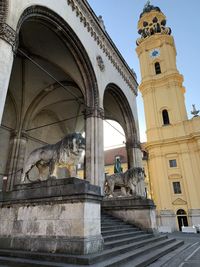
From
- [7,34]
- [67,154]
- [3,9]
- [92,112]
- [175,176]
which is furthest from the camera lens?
[175,176]

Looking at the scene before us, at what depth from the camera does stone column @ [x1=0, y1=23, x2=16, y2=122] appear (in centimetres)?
501

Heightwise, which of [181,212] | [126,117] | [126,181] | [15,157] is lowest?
[181,212]

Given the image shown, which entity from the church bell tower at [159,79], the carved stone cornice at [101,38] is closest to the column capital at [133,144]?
the carved stone cornice at [101,38]

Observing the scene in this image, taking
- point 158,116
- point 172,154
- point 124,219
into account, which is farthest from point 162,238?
point 158,116

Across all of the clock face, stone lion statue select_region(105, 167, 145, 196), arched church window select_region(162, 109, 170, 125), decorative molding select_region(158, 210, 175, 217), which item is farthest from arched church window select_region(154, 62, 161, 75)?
stone lion statue select_region(105, 167, 145, 196)

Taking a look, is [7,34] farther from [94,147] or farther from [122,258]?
[122,258]

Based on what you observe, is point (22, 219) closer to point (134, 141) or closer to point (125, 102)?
point (134, 141)

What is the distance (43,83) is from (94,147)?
6.71m

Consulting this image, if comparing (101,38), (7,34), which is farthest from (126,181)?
(101,38)

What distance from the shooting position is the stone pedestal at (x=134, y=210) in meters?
7.35

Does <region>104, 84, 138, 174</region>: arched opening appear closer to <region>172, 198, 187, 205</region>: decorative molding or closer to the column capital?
the column capital

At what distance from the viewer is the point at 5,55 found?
5.28 metres

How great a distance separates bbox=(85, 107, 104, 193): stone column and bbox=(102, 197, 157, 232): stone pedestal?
3.53ft

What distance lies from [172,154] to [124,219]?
17.8 meters
